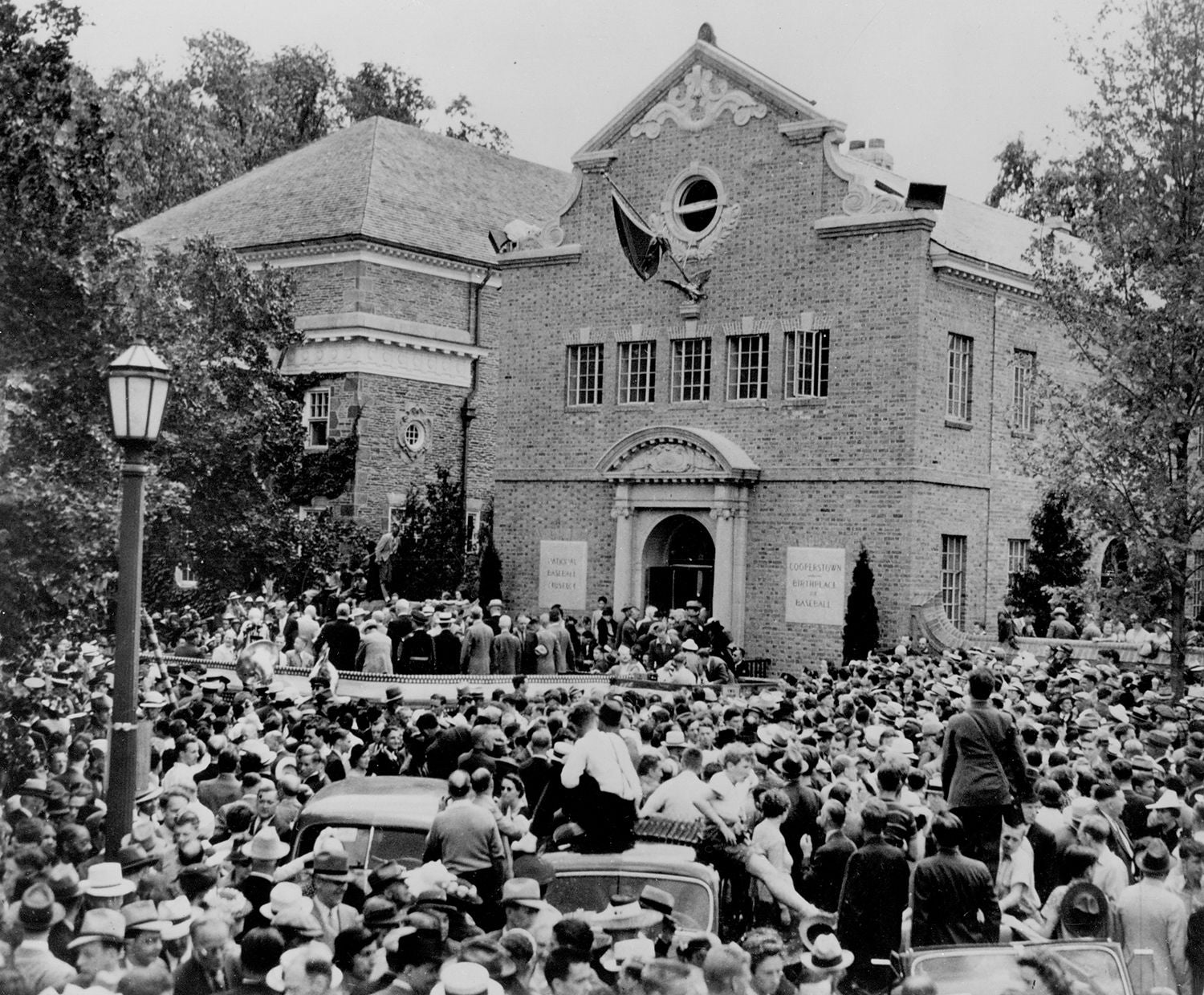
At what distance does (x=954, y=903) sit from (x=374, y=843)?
12.9 ft

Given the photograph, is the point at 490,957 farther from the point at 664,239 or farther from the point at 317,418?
the point at 317,418

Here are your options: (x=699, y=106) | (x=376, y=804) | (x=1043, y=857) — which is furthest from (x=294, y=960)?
(x=699, y=106)

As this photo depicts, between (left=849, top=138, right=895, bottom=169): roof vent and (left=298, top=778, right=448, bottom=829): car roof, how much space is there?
29327mm

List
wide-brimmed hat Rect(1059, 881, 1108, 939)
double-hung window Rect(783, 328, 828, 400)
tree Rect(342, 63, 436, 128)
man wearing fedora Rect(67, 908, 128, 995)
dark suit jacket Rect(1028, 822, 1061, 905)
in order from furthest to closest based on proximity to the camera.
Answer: tree Rect(342, 63, 436, 128)
double-hung window Rect(783, 328, 828, 400)
dark suit jacket Rect(1028, 822, 1061, 905)
wide-brimmed hat Rect(1059, 881, 1108, 939)
man wearing fedora Rect(67, 908, 128, 995)

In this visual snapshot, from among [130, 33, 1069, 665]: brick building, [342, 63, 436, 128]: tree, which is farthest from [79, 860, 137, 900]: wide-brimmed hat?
[342, 63, 436, 128]: tree

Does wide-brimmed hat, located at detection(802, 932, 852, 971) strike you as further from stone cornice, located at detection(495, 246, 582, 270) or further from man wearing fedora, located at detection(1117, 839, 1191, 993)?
stone cornice, located at detection(495, 246, 582, 270)

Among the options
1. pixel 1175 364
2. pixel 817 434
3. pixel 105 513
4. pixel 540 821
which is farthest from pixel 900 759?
pixel 817 434

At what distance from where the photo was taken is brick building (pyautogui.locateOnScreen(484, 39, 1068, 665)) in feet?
97.5

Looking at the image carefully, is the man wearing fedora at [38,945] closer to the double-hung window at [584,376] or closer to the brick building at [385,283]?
the double-hung window at [584,376]

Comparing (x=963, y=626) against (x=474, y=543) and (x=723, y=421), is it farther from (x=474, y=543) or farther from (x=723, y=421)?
(x=474, y=543)

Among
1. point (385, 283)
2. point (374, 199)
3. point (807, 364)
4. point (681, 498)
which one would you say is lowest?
point (681, 498)

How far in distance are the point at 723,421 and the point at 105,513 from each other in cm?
2011

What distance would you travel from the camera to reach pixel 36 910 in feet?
24.5

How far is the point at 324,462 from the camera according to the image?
126ft
